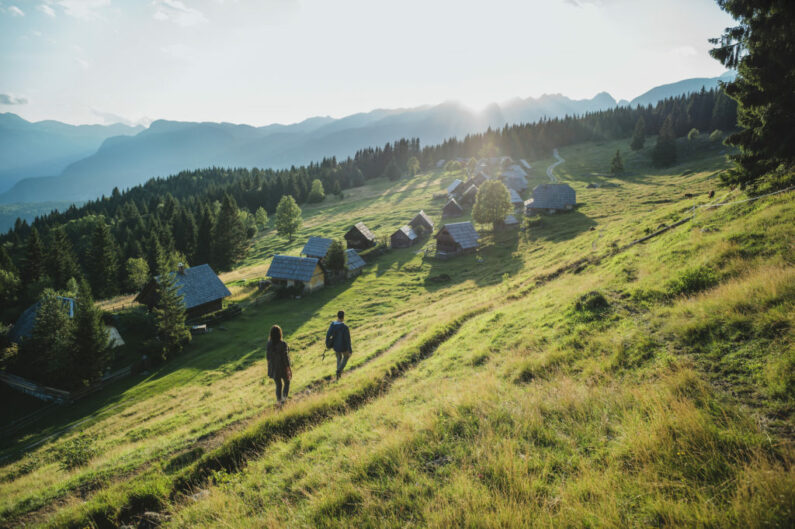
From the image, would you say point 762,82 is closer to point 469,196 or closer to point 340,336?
point 340,336

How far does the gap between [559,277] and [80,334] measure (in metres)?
38.8

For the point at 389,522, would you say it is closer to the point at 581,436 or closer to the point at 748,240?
the point at 581,436

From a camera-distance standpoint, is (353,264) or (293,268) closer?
(293,268)

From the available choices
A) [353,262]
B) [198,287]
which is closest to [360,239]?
[353,262]

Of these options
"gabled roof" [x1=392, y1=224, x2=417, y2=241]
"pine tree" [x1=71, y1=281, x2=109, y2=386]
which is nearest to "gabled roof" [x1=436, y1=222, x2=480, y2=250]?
"gabled roof" [x1=392, y1=224, x2=417, y2=241]

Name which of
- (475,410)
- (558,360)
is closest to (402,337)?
(558,360)

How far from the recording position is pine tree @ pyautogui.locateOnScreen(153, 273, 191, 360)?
2970cm

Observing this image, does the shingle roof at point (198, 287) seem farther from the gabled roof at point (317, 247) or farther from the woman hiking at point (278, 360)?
the woman hiking at point (278, 360)

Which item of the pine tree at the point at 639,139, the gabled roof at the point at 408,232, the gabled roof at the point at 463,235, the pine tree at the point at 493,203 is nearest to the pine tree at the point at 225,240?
the gabled roof at the point at 408,232

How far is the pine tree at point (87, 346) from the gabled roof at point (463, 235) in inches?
1687

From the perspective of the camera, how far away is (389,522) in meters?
4.48

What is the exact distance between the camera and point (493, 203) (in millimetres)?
57750

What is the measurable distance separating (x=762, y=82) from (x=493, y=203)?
141 feet

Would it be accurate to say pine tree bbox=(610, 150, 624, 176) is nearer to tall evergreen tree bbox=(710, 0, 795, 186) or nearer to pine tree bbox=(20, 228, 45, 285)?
tall evergreen tree bbox=(710, 0, 795, 186)
